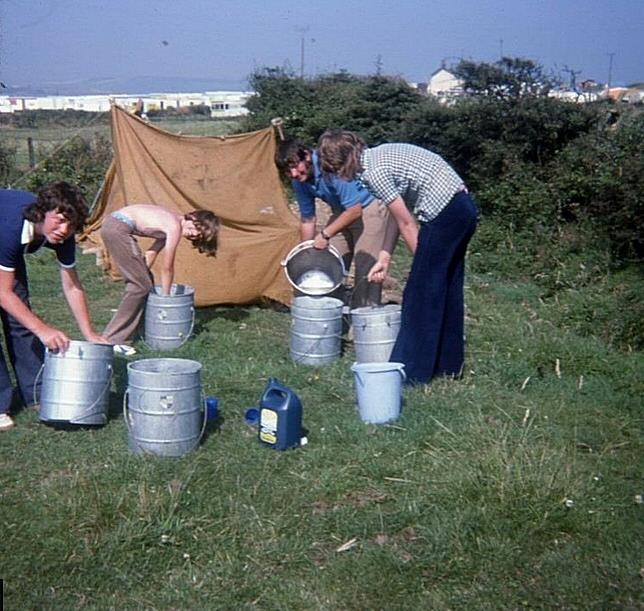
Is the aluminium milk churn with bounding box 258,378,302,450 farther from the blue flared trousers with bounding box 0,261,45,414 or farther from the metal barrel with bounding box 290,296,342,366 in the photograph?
the metal barrel with bounding box 290,296,342,366

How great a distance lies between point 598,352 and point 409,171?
7.25ft

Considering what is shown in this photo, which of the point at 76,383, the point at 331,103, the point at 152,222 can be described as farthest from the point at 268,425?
the point at 331,103

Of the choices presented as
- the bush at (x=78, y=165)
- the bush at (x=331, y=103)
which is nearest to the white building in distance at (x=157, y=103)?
the bush at (x=331, y=103)

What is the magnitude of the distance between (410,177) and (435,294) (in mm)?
785

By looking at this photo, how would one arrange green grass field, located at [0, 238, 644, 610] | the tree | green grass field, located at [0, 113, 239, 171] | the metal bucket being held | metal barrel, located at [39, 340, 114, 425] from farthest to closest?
1. green grass field, located at [0, 113, 239, 171]
2. the tree
3. the metal bucket being held
4. metal barrel, located at [39, 340, 114, 425]
5. green grass field, located at [0, 238, 644, 610]

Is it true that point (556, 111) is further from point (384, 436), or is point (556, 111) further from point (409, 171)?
point (384, 436)

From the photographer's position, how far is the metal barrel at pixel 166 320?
7.12 m

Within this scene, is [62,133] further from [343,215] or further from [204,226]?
[343,215]

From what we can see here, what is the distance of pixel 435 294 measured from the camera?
6121mm

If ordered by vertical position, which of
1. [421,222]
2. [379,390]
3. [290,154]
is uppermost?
[290,154]

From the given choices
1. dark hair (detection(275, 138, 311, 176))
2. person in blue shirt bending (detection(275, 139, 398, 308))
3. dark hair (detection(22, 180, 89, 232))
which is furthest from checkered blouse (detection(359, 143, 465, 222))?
dark hair (detection(22, 180, 89, 232))

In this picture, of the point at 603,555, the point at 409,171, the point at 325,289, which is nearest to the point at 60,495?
the point at 603,555

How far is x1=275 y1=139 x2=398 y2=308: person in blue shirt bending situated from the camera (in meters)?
7.22

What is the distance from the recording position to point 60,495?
14.5ft
